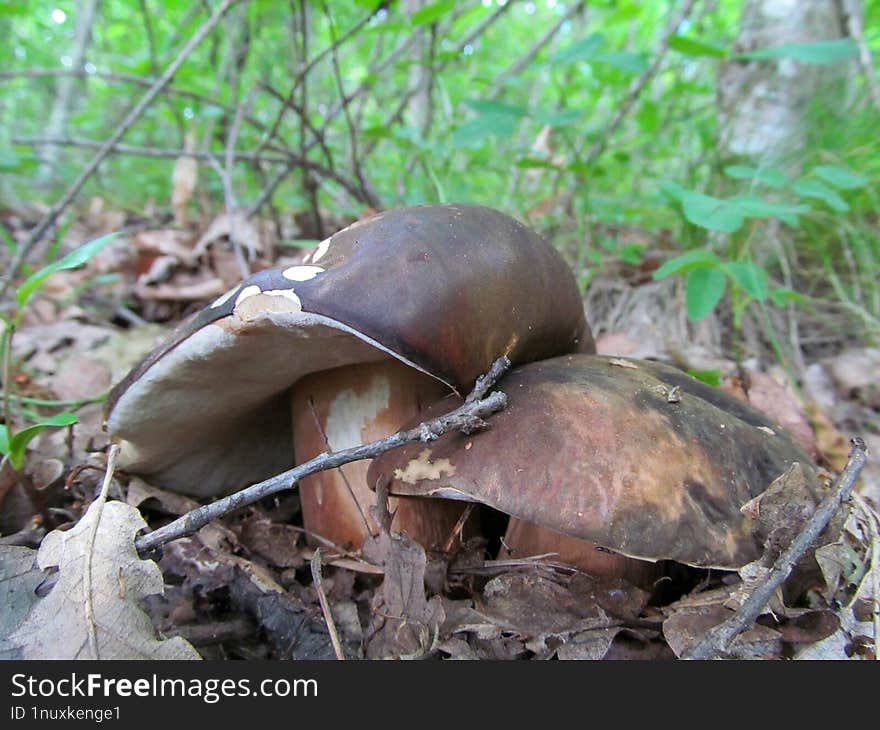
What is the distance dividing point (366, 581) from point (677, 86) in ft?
10.5

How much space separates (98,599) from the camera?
3.67 feet

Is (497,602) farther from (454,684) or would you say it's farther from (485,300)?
(485,300)

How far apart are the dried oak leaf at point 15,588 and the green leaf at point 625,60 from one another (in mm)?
2738

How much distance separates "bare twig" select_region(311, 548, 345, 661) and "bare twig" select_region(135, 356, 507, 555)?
26 cm

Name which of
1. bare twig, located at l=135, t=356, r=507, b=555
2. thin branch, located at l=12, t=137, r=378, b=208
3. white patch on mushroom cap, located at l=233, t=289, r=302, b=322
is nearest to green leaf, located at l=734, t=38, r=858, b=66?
thin branch, located at l=12, t=137, r=378, b=208

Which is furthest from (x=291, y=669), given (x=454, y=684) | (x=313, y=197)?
(x=313, y=197)

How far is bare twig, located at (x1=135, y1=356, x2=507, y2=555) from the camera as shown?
1181mm

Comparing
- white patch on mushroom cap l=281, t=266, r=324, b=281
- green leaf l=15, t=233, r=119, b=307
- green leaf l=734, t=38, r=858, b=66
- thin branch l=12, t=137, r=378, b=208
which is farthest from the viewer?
thin branch l=12, t=137, r=378, b=208

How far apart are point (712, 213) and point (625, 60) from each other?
1.03m

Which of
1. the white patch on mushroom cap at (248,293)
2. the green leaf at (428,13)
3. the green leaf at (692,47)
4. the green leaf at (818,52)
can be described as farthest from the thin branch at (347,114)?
the white patch on mushroom cap at (248,293)

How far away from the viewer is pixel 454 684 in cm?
110

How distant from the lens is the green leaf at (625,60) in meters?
2.69

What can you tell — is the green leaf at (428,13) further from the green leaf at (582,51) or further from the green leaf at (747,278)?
the green leaf at (747,278)

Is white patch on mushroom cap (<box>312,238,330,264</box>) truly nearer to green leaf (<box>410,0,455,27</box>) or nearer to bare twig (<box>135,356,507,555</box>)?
bare twig (<box>135,356,507,555</box>)
